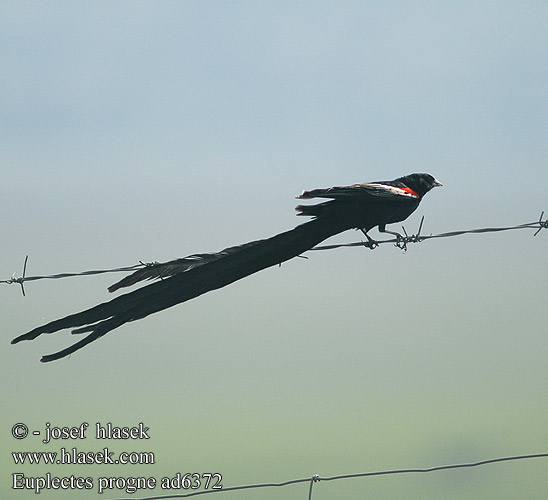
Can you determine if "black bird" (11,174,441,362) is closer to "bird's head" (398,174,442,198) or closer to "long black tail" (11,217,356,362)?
"long black tail" (11,217,356,362)

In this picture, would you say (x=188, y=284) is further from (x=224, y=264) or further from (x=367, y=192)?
(x=367, y=192)

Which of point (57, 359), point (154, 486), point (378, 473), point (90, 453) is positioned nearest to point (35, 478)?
point (90, 453)

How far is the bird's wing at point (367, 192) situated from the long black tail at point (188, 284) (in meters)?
0.20

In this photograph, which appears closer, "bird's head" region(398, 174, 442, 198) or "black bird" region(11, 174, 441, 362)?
"black bird" region(11, 174, 441, 362)

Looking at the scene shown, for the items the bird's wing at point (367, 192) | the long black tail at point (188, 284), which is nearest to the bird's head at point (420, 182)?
the bird's wing at point (367, 192)

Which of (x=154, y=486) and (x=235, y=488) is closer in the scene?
(x=235, y=488)

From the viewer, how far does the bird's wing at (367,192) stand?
14.1ft

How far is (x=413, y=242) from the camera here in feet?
13.7

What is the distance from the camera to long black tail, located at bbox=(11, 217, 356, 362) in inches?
146

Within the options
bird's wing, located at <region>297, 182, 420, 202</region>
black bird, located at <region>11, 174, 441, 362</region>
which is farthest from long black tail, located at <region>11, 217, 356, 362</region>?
bird's wing, located at <region>297, 182, 420, 202</region>

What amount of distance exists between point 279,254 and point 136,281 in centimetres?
81

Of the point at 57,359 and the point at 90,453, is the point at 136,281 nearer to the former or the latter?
the point at 57,359

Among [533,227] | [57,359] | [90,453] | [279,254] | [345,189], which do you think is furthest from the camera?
[90,453]

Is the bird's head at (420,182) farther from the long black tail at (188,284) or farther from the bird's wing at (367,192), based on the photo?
the long black tail at (188,284)
